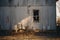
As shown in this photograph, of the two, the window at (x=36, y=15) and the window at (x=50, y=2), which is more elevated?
the window at (x=50, y=2)

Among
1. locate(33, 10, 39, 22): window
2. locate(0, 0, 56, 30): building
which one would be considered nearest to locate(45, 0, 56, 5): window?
locate(0, 0, 56, 30): building

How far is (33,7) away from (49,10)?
1.28 m

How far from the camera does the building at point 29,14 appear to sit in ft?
43.5

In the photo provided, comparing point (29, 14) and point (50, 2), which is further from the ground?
point (50, 2)

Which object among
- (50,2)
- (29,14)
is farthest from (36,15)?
(50,2)

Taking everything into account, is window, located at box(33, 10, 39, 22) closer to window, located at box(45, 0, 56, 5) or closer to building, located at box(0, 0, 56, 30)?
building, located at box(0, 0, 56, 30)

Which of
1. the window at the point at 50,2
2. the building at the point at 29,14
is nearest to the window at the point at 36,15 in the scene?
the building at the point at 29,14

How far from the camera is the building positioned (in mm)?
13250

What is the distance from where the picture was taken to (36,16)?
13359 millimetres

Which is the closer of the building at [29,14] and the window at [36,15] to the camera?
the building at [29,14]

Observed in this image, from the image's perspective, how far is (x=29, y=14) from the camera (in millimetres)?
13234

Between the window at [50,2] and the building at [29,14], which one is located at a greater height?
the window at [50,2]

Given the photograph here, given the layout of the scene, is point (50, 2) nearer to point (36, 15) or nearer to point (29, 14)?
point (36, 15)

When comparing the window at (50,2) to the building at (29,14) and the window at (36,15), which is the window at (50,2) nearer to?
the building at (29,14)
